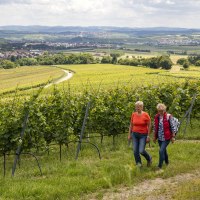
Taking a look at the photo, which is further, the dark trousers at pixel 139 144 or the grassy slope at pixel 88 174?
the dark trousers at pixel 139 144

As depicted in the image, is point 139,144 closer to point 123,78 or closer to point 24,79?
point 123,78

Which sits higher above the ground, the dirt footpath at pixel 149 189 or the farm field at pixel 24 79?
the dirt footpath at pixel 149 189

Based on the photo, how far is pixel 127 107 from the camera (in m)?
17.0

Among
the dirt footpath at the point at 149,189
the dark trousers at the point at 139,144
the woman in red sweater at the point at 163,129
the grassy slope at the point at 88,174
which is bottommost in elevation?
the grassy slope at the point at 88,174

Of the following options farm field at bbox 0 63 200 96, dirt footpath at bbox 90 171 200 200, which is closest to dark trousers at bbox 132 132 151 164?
dirt footpath at bbox 90 171 200 200

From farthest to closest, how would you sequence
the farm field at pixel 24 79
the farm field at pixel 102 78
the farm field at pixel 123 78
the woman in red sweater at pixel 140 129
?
the farm field at pixel 24 79 → the farm field at pixel 102 78 → the farm field at pixel 123 78 → the woman in red sweater at pixel 140 129

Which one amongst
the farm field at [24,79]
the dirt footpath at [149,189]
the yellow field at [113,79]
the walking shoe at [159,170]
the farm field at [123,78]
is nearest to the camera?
the dirt footpath at [149,189]

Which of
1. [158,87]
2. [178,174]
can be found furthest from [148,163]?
[158,87]

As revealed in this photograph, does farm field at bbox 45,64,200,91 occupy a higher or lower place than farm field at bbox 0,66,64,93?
higher

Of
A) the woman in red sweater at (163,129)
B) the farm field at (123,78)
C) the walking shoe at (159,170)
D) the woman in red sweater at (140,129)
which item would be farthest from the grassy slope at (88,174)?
the farm field at (123,78)

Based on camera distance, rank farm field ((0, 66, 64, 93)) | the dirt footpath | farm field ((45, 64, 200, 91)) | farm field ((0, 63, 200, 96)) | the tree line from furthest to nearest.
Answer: the tree line, farm field ((0, 66, 64, 93)), farm field ((0, 63, 200, 96)), farm field ((45, 64, 200, 91)), the dirt footpath

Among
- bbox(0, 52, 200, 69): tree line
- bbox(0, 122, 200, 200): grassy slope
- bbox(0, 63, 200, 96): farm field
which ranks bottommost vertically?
bbox(0, 52, 200, 69): tree line

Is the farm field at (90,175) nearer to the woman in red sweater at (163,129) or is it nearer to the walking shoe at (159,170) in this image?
the walking shoe at (159,170)

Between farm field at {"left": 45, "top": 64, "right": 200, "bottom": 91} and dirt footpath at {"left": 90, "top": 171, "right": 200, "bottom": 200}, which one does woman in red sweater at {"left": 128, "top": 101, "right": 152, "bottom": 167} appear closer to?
dirt footpath at {"left": 90, "top": 171, "right": 200, "bottom": 200}
